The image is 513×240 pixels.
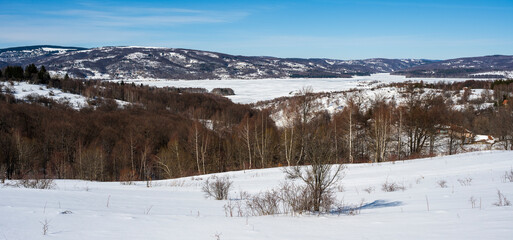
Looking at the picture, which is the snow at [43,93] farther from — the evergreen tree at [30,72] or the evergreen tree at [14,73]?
the evergreen tree at [14,73]

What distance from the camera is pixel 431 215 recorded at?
6.13m

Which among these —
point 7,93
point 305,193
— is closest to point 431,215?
point 305,193

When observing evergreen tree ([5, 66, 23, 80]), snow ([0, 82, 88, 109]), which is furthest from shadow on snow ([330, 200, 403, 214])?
evergreen tree ([5, 66, 23, 80])

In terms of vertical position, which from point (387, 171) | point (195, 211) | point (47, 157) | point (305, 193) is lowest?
point (47, 157)

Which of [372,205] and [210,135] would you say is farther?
[210,135]

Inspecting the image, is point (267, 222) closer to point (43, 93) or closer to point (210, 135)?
point (210, 135)

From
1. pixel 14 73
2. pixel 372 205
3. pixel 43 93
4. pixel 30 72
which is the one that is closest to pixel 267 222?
pixel 372 205

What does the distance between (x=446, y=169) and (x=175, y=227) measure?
1388 cm

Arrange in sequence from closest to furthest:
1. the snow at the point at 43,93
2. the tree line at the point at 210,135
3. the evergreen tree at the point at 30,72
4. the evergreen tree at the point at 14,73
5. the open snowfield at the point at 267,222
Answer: the open snowfield at the point at 267,222 < the tree line at the point at 210,135 < the snow at the point at 43,93 < the evergreen tree at the point at 14,73 < the evergreen tree at the point at 30,72

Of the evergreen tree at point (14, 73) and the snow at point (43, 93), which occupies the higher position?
the evergreen tree at point (14, 73)

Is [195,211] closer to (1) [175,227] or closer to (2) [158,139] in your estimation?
(1) [175,227]

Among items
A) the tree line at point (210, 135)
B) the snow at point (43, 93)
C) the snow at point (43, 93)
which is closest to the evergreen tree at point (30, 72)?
the tree line at point (210, 135)

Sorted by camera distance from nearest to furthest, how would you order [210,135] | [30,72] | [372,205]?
[372,205] < [210,135] < [30,72]

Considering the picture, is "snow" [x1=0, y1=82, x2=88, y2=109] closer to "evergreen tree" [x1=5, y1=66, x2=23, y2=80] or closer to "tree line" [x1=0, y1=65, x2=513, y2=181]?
"tree line" [x1=0, y1=65, x2=513, y2=181]
